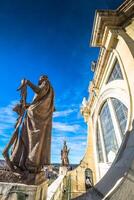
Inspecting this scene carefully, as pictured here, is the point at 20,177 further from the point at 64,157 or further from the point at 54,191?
the point at 64,157

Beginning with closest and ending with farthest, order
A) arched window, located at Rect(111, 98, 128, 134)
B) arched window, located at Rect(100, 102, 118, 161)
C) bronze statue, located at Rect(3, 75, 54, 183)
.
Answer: bronze statue, located at Rect(3, 75, 54, 183) → arched window, located at Rect(111, 98, 128, 134) → arched window, located at Rect(100, 102, 118, 161)

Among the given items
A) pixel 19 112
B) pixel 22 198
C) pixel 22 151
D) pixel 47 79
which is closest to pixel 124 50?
pixel 47 79

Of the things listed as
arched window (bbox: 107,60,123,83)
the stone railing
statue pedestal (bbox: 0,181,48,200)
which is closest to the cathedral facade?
arched window (bbox: 107,60,123,83)

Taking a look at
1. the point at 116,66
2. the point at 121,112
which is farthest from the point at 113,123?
the point at 116,66

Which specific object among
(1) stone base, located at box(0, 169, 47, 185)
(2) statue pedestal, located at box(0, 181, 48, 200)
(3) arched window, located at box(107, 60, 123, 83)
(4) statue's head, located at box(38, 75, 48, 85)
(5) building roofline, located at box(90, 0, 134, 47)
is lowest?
(2) statue pedestal, located at box(0, 181, 48, 200)

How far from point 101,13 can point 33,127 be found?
6.90 metres

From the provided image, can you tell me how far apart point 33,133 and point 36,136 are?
9 centimetres

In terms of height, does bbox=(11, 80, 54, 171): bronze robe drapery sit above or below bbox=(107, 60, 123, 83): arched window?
below

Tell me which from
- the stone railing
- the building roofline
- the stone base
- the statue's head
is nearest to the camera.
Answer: the stone base

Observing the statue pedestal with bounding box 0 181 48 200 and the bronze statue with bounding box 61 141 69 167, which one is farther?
the bronze statue with bounding box 61 141 69 167

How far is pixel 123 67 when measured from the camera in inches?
218

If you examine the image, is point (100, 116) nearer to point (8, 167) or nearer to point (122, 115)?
point (122, 115)

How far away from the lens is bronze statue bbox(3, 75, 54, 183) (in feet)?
7.08

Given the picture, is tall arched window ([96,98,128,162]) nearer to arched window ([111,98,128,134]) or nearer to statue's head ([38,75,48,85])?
arched window ([111,98,128,134])
